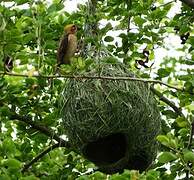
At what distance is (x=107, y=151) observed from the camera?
95.8 inches

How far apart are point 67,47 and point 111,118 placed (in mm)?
381

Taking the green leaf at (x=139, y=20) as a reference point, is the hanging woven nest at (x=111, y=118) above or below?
below

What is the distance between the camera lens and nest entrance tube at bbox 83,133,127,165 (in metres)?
2.40

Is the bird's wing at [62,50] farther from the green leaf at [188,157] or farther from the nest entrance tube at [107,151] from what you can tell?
the green leaf at [188,157]

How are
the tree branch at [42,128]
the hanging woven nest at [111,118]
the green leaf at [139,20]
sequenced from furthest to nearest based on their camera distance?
the tree branch at [42,128], the green leaf at [139,20], the hanging woven nest at [111,118]

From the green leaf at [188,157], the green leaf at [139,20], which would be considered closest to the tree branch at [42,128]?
the green leaf at [139,20]

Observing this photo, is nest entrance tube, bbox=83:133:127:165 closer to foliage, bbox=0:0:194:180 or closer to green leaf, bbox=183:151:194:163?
foliage, bbox=0:0:194:180

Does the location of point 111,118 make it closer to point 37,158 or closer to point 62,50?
point 62,50

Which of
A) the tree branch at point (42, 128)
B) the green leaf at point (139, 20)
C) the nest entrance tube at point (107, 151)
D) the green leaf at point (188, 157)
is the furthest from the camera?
the tree branch at point (42, 128)

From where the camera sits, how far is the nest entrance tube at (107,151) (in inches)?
94.7

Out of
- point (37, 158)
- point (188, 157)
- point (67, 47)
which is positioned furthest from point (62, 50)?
point (188, 157)

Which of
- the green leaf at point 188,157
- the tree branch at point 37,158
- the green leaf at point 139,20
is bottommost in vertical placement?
the tree branch at point 37,158

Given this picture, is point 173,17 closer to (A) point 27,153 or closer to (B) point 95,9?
(B) point 95,9

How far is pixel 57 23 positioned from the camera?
2938 millimetres
